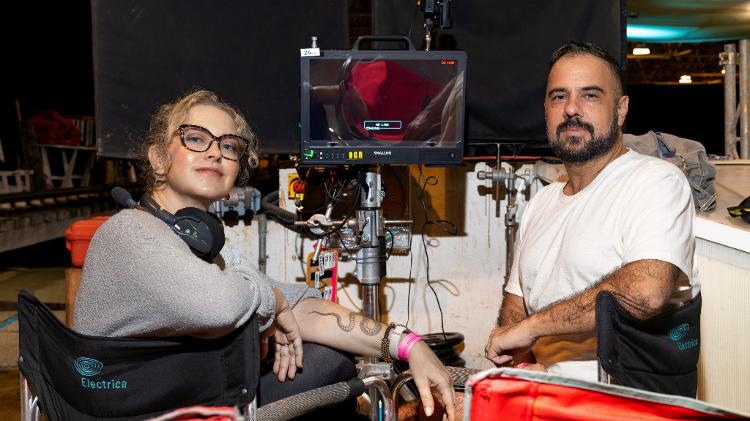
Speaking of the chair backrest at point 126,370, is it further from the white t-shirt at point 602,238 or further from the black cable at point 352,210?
the black cable at point 352,210

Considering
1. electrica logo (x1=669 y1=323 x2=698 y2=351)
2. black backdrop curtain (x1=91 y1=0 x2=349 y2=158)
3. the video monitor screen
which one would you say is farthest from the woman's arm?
black backdrop curtain (x1=91 y1=0 x2=349 y2=158)

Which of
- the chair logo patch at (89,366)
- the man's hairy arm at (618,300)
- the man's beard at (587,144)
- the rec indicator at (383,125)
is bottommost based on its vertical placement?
the chair logo patch at (89,366)

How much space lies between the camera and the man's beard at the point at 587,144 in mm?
2049

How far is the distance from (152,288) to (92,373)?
0.21 meters

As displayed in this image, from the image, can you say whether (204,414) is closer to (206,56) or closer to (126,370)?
(126,370)

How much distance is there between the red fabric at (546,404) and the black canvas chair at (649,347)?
0.59 meters

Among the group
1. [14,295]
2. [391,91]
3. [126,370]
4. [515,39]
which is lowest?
[14,295]

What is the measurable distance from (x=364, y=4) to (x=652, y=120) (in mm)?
9510

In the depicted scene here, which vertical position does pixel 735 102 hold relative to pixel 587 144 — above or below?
above

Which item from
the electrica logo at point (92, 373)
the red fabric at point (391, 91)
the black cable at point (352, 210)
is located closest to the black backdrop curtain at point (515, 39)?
the red fabric at point (391, 91)

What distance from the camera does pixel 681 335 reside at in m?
1.62

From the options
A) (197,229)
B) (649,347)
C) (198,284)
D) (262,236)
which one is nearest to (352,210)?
(262,236)

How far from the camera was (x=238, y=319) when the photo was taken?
1562 millimetres

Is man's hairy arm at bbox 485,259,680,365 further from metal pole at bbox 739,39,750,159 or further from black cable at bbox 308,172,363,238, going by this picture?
metal pole at bbox 739,39,750,159
